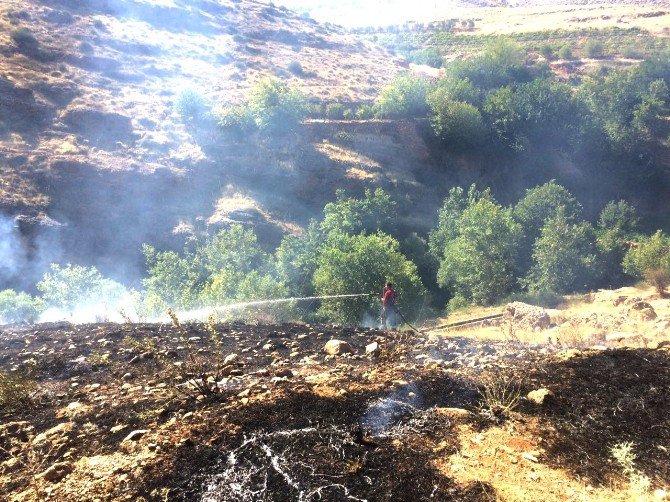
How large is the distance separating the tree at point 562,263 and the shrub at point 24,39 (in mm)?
43473

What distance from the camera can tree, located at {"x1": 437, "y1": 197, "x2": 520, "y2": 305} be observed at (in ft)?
75.5

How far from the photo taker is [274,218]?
33250 mm

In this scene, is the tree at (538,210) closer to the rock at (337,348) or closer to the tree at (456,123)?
the tree at (456,123)

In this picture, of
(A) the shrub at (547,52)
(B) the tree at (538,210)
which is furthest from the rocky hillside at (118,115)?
(A) the shrub at (547,52)

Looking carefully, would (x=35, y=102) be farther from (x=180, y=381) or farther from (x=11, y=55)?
(x=180, y=381)

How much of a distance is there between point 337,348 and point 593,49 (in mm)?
62647

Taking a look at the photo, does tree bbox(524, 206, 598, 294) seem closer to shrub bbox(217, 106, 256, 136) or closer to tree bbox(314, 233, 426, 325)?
tree bbox(314, 233, 426, 325)

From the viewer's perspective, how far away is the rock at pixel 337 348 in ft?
22.6

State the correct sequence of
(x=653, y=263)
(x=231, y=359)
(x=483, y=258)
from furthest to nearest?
(x=483, y=258), (x=653, y=263), (x=231, y=359)

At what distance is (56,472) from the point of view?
3.66 m

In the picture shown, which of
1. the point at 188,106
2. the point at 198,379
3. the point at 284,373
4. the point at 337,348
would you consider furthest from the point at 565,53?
the point at 198,379

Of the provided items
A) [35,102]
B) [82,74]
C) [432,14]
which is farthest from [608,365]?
[432,14]

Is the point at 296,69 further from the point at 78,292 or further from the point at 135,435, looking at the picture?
the point at 135,435

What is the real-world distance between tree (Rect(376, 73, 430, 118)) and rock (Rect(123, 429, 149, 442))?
39388 millimetres
